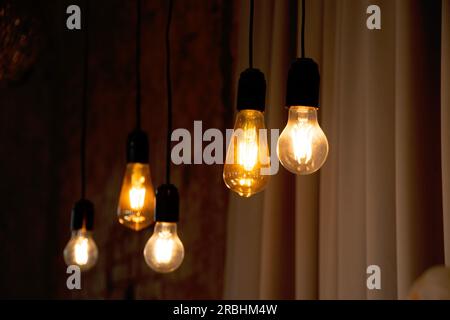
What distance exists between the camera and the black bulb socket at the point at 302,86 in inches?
42.5

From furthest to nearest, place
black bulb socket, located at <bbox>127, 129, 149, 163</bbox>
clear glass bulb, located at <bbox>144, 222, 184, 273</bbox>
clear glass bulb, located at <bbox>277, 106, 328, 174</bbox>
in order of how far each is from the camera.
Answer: black bulb socket, located at <bbox>127, 129, 149, 163</bbox> < clear glass bulb, located at <bbox>144, 222, 184, 273</bbox> < clear glass bulb, located at <bbox>277, 106, 328, 174</bbox>

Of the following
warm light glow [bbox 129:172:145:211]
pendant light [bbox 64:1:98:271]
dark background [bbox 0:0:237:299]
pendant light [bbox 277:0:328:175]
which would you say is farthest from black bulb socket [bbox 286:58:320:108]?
dark background [bbox 0:0:237:299]

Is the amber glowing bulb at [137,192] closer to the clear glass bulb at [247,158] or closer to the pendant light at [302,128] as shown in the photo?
the clear glass bulb at [247,158]

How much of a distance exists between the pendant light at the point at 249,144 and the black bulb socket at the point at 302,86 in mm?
77

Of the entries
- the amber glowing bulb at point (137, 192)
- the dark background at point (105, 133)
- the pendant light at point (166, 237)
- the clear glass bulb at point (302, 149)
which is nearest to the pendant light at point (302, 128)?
the clear glass bulb at point (302, 149)

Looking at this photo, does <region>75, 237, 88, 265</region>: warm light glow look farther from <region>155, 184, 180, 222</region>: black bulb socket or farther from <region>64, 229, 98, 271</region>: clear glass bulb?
<region>155, 184, 180, 222</region>: black bulb socket

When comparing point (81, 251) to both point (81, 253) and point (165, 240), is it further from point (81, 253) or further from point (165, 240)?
point (165, 240)

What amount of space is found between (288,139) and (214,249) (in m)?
1.16

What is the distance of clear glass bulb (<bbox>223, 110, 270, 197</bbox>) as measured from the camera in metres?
1.12

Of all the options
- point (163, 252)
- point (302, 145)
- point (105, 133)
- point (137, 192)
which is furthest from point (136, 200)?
point (105, 133)

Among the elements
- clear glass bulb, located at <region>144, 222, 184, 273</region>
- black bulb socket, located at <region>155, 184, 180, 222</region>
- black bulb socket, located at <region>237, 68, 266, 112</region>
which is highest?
black bulb socket, located at <region>237, 68, 266, 112</region>

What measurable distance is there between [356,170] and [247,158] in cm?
54

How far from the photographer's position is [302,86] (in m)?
1.08
